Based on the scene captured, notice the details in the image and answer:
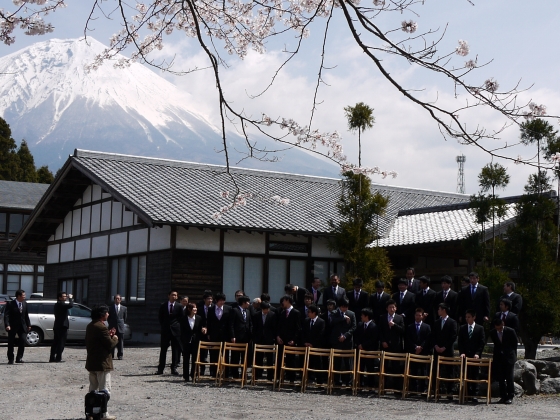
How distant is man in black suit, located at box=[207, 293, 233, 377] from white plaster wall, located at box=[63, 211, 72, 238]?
15072 mm

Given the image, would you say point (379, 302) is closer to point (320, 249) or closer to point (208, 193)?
point (320, 249)

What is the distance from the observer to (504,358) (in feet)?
39.6

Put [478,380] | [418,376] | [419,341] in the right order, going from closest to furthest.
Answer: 1. [478,380]
2. [418,376]
3. [419,341]

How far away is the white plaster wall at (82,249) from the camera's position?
26625 millimetres

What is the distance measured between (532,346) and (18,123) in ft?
547

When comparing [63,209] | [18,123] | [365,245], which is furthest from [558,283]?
[18,123]

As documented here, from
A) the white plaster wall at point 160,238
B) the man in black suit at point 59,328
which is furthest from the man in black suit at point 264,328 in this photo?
the white plaster wall at point 160,238

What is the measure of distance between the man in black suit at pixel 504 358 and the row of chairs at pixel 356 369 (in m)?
0.25

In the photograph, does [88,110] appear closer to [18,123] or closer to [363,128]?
[18,123]

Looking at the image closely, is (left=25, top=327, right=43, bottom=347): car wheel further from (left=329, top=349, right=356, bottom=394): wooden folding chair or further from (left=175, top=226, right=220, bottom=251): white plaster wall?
(left=329, top=349, right=356, bottom=394): wooden folding chair

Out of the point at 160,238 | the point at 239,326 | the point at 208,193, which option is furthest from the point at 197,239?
the point at 239,326

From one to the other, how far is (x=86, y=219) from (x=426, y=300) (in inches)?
626

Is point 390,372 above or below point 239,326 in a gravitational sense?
below

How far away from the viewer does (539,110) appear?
6.64 metres
